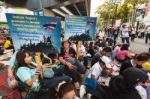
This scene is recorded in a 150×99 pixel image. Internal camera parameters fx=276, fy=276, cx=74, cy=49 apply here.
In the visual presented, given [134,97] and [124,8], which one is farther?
[124,8]

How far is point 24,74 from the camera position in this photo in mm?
4156

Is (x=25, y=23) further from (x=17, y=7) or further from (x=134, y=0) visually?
(x=134, y=0)

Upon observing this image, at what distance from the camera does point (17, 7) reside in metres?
34.4

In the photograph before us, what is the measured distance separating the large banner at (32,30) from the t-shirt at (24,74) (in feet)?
2.58

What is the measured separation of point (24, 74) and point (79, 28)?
3492 millimetres

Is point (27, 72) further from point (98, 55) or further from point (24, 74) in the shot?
point (98, 55)

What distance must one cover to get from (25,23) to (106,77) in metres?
1.83

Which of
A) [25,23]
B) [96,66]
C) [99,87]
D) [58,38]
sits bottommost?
[99,87]

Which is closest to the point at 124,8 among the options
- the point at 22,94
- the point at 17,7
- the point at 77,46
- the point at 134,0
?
the point at 134,0

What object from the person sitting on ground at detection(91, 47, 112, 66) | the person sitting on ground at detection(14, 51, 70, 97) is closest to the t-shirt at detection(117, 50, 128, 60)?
the person sitting on ground at detection(91, 47, 112, 66)

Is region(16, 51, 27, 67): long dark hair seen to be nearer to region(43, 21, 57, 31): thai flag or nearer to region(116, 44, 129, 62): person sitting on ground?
region(43, 21, 57, 31): thai flag

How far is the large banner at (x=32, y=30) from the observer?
4.80 m

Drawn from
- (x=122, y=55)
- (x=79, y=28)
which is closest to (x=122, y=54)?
(x=122, y=55)

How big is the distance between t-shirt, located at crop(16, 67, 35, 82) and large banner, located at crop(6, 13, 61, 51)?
79 cm
